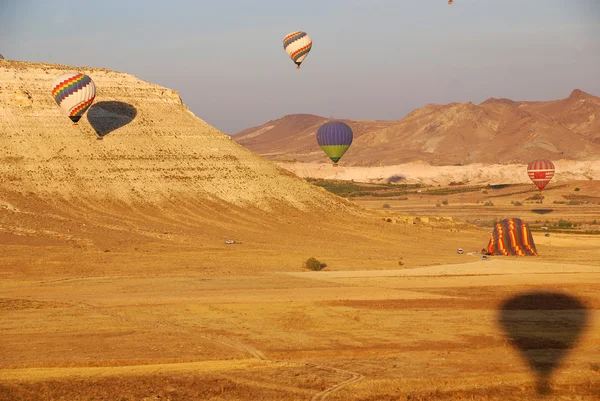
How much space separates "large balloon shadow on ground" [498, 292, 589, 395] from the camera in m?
20.7

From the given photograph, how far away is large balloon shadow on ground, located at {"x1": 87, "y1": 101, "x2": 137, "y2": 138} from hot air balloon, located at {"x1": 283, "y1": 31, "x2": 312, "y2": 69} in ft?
47.1

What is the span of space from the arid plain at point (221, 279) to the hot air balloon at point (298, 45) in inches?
395

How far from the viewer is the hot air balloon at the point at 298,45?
71.3 meters

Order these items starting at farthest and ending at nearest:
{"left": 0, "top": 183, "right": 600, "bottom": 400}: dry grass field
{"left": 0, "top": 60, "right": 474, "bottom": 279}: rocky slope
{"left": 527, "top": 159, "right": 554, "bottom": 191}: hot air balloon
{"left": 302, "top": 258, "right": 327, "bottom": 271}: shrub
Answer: {"left": 527, "top": 159, "right": 554, "bottom": 191}: hot air balloon, {"left": 0, "top": 60, "right": 474, "bottom": 279}: rocky slope, {"left": 302, "top": 258, "right": 327, "bottom": 271}: shrub, {"left": 0, "top": 183, "right": 600, "bottom": 400}: dry grass field

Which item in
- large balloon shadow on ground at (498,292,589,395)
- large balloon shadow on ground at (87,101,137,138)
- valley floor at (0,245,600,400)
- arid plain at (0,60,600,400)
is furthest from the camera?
large balloon shadow on ground at (87,101,137,138)

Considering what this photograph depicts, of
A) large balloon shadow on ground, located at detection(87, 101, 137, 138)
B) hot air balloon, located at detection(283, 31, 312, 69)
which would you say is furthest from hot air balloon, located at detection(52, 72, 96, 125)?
hot air balloon, located at detection(283, 31, 312, 69)

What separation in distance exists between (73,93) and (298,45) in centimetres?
2158

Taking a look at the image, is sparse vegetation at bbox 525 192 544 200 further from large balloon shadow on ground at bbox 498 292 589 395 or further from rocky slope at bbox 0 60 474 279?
large balloon shadow on ground at bbox 498 292 589 395

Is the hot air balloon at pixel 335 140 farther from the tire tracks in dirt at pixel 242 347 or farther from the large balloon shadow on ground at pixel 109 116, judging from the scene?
the tire tracks in dirt at pixel 242 347

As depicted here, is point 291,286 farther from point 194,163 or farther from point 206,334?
point 194,163

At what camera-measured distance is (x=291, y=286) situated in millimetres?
33594

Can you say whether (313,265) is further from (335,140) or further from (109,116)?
(335,140)

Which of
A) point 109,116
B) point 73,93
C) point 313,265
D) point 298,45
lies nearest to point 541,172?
point 298,45

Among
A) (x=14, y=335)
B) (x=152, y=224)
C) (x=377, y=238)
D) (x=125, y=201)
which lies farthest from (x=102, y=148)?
(x=14, y=335)
